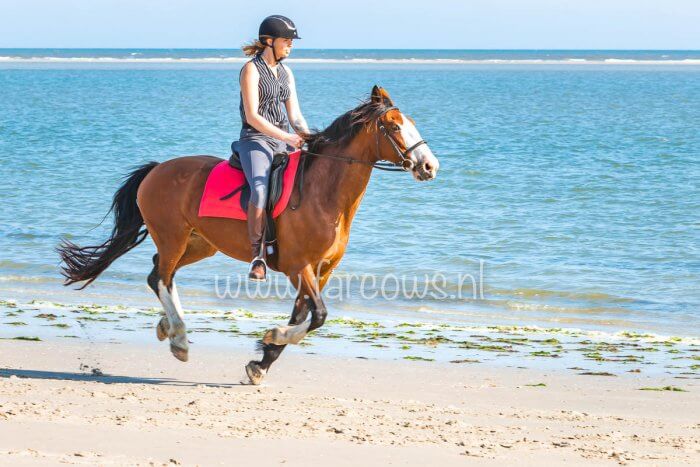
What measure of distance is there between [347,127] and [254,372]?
188cm

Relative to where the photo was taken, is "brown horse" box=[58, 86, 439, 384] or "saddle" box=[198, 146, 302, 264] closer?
"brown horse" box=[58, 86, 439, 384]

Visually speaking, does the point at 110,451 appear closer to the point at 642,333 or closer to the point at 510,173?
the point at 642,333

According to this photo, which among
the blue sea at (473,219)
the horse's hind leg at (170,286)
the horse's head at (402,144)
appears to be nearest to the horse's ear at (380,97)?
the horse's head at (402,144)

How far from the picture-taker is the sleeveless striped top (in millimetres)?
7574

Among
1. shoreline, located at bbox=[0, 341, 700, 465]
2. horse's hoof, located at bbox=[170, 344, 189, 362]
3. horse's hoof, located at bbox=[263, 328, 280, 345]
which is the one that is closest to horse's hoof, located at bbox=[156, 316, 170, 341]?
horse's hoof, located at bbox=[170, 344, 189, 362]

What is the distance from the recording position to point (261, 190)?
738 centimetres

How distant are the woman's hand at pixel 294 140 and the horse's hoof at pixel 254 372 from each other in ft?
5.26

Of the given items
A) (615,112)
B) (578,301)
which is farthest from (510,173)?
(615,112)

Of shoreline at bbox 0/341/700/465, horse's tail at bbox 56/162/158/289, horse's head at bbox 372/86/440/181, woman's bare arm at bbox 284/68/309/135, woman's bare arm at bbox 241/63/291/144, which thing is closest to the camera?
shoreline at bbox 0/341/700/465

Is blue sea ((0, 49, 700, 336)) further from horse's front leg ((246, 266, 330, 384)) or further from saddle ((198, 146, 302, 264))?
saddle ((198, 146, 302, 264))

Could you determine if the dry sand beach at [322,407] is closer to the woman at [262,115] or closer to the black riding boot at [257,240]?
the black riding boot at [257,240]

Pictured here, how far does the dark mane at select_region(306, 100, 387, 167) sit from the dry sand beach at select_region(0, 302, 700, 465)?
1.76 meters

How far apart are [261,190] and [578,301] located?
5955mm
